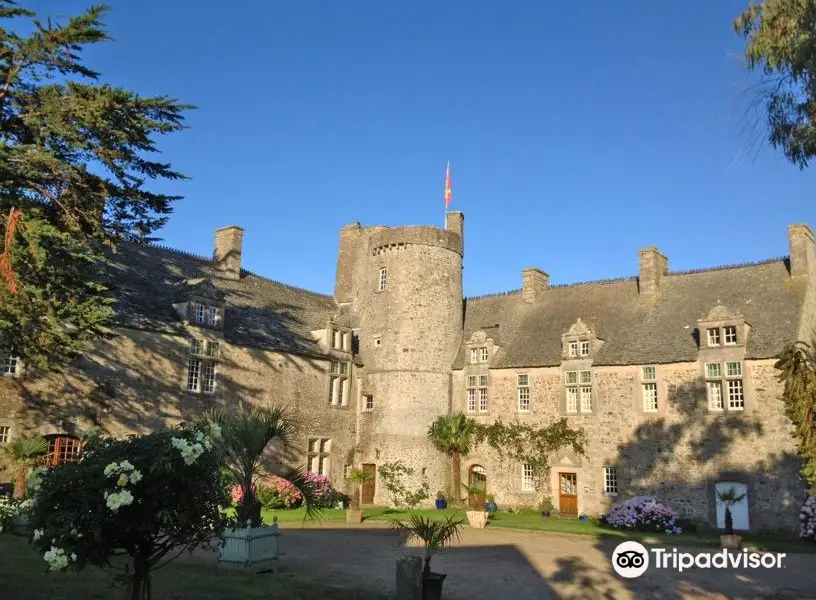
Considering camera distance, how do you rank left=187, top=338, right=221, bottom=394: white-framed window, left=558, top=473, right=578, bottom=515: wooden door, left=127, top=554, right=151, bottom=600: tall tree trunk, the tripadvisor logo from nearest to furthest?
left=127, top=554, right=151, bottom=600: tall tree trunk → the tripadvisor logo → left=187, top=338, right=221, bottom=394: white-framed window → left=558, top=473, right=578, bottom=515: wooden door

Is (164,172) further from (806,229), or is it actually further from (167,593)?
(806,229)

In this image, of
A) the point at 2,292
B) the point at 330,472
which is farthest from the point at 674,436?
the point at 2,292

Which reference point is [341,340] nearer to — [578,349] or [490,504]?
[490,504]

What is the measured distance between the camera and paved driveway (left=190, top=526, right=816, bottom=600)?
40.9 ft

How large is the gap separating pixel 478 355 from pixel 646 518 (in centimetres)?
1048

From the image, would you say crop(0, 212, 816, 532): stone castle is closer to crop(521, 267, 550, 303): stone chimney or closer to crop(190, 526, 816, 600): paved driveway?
crop(521, 267, 550, 303): stone chimney

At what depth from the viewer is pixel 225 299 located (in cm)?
2875

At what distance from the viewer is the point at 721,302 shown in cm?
2630

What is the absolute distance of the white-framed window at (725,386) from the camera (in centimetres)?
2359

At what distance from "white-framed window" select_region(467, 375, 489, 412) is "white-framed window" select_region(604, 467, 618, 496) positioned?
6172 millimetres

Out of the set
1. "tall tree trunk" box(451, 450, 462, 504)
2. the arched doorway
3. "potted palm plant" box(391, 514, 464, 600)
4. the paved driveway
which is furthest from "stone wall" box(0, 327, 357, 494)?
"potted palm plant" box(391, 514, 464, 600)

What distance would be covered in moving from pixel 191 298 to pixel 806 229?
23.2 meters

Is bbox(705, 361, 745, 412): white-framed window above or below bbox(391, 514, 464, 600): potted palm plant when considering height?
above

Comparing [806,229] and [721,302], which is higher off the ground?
[806,229]
